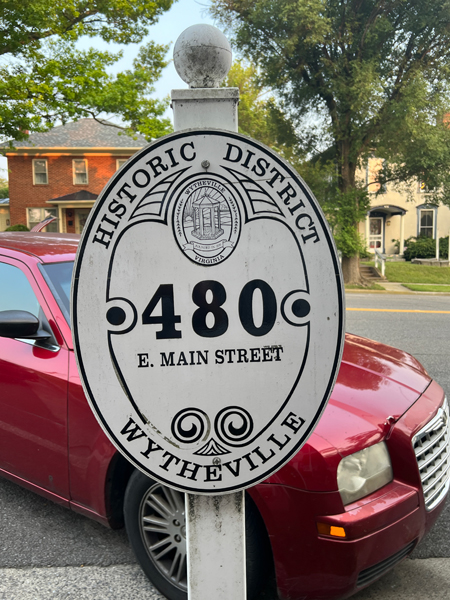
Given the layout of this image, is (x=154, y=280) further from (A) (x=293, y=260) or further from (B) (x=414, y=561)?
(B) (x=414, y=561)

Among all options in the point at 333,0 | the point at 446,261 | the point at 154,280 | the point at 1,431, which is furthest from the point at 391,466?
the point at 446,261

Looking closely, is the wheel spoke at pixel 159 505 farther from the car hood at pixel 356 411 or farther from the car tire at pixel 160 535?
the car hood at pixel 356 411

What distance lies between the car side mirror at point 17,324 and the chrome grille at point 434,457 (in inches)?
76.5

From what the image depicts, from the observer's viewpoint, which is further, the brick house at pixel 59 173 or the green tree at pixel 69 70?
the brick house at pixel 59 173

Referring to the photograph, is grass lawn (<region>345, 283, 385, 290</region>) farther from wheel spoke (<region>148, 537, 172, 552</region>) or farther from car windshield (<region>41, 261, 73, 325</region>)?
wheel spoke (<region>148, 537, 172, 552</region>)

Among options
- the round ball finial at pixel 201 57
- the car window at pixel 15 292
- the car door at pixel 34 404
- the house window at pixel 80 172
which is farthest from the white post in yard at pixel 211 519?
the house window at pixel 80 172

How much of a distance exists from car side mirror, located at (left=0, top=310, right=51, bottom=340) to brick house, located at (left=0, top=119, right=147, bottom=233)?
2718cm

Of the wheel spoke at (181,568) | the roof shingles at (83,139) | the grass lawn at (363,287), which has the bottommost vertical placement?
the wheel spoke at (181,568)

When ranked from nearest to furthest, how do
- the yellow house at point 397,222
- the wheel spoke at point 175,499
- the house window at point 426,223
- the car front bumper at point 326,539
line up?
the car front bumper at point 326,539 < the wheel spoke at point 175,499 < the yellow house at point 397,222 < the house window at point 426,223

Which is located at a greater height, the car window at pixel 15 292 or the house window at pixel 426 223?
the house window at pixel 426 223

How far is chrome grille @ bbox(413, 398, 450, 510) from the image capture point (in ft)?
8.21

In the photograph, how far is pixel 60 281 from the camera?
3.15 m

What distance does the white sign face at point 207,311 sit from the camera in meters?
1.22

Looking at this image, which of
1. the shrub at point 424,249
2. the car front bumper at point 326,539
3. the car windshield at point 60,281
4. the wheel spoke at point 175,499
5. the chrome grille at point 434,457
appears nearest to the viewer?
the car front bumper at point 326,539
